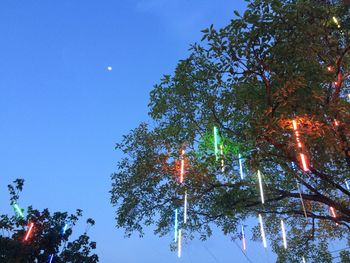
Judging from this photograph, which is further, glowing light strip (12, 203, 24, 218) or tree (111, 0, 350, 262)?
glowing light strip (12, 203, 24, 218)

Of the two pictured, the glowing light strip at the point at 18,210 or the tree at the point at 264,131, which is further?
the glowing light strip at the point at 18,210

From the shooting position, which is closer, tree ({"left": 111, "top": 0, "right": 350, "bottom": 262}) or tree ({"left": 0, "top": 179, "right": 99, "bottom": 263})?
tree ({"left": 111, "top": 0, "right": 350, "bottom": 262})

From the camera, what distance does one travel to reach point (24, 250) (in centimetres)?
2034

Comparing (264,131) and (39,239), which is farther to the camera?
(39,239)

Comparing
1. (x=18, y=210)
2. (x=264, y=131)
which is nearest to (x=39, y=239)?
(x=18, y=210)

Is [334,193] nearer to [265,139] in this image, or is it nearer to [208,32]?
[265,139]

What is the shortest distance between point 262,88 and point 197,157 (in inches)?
144

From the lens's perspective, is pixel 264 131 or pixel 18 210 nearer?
pixel 264 131

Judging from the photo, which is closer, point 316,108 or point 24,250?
point 316,108

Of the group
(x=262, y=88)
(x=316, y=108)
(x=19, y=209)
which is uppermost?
(x=19, y=209)

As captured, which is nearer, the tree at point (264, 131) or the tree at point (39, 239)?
the tree at point (264, 131)

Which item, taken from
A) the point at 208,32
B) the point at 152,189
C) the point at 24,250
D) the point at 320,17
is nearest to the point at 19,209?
the point at 24,250

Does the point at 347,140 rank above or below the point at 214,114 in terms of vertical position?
below

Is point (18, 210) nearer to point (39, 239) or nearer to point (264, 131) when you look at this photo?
point (39, 239)
